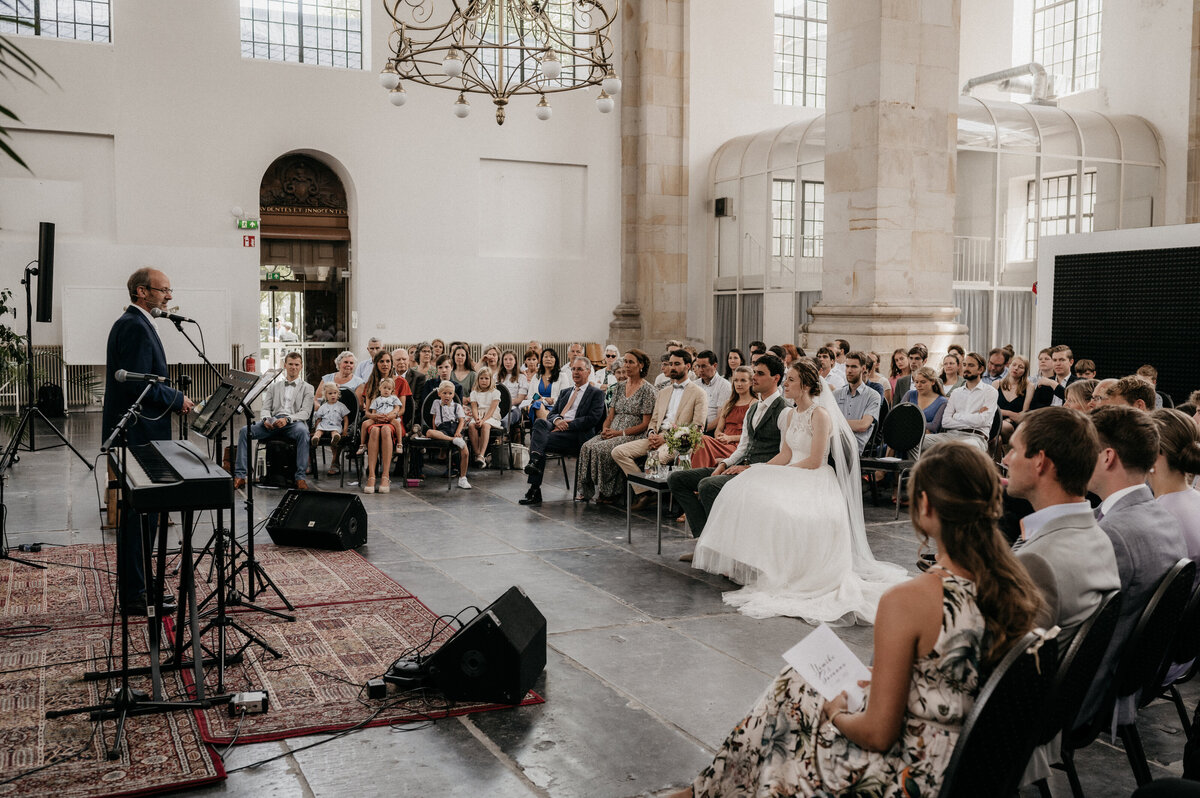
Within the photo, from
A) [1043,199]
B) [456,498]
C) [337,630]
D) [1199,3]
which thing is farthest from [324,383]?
[1199,3]

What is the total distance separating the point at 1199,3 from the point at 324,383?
14.0 metres

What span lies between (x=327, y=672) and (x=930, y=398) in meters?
6.50

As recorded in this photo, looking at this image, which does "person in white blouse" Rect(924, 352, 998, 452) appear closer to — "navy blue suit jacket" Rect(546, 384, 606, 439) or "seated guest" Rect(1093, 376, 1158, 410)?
"navy blue suit jacket" Rect(546, 384, 606, 439)

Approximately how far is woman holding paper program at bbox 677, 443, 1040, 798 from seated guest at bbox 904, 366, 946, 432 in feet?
23.0

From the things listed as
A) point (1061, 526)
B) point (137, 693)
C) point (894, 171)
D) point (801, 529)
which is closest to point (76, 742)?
point (137, 693)

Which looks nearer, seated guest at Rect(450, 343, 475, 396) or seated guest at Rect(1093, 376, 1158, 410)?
seated guest at Rect(1093, 376, 1158, 410)

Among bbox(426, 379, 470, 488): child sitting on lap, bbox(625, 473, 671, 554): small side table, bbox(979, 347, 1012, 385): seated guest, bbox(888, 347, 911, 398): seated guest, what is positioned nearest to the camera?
bbox(625, 473, 671, 554): small side table

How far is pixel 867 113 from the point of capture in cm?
1179

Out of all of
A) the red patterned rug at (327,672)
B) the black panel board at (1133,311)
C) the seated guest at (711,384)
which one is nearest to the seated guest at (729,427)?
the seated guest at (711,384)

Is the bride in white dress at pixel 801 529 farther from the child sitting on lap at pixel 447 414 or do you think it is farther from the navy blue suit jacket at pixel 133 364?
the child sitting on lap at pixel 447 414

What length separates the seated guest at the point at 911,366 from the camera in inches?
408

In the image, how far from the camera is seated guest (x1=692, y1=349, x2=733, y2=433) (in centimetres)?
926

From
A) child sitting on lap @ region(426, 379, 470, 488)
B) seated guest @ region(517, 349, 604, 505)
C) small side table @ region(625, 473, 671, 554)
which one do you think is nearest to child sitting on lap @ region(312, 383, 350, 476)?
child sitting on lap @ region(426, 379, 470, 488)

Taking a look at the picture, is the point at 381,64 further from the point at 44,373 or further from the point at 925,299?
the point at 925,299
